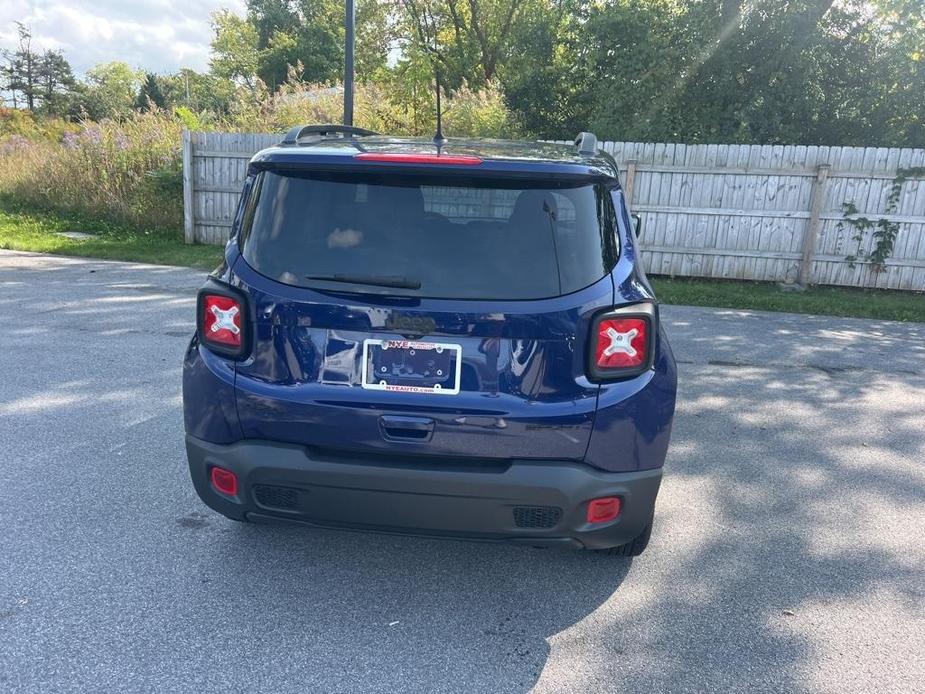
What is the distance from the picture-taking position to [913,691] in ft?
8.36

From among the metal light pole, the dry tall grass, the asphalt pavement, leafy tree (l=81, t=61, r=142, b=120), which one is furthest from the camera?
leafy tree (l=81, t=61, r=142, b=120)

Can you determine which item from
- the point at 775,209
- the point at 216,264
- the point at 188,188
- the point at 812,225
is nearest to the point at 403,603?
the point at 216,264

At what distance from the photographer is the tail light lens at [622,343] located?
104 inches

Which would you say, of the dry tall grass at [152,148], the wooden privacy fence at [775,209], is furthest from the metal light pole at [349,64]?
the wooden privacy fence at [775,209]

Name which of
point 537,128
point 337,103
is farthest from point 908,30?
point 337,103

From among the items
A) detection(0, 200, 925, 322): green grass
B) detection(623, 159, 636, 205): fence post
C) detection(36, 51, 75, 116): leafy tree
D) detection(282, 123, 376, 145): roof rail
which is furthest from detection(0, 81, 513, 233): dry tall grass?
detection(36, 51, 75, 116): leafy tree

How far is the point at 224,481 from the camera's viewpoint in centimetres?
282

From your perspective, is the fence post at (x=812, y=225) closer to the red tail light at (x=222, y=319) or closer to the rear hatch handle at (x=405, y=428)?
the rear hatch handle at (x=405, y=428)

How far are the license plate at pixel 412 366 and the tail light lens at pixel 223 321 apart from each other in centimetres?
51

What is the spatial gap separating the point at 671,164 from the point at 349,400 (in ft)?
33.6

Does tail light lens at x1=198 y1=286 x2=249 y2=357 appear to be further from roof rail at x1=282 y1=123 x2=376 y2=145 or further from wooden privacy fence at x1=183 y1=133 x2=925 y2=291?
wooden privacy fence at x1=183 y1=133 x2=925 y2=291

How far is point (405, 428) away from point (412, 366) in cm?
23

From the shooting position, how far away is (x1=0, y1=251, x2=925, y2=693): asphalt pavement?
2.59 metres

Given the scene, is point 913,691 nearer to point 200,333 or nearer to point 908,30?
point 200,333
